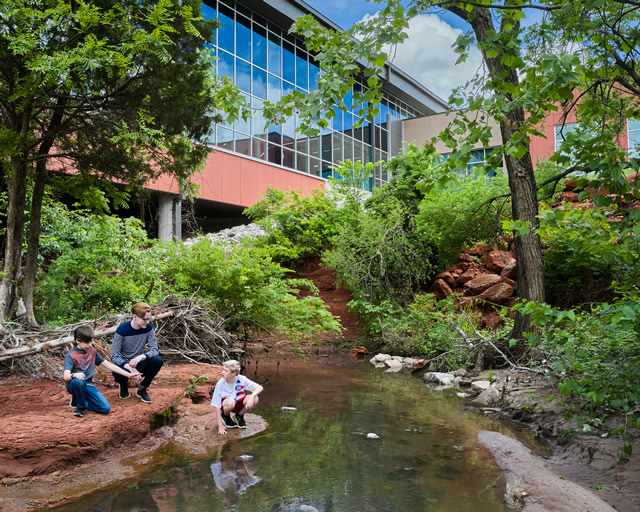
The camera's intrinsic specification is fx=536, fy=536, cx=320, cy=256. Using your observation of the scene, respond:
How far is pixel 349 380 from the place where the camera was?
11.0 metres

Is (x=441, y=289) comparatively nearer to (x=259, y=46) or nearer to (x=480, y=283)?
(x=480, y=283)

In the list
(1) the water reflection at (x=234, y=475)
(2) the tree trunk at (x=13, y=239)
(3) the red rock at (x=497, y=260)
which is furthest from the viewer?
(3) the red rock at (x=497, y=260)

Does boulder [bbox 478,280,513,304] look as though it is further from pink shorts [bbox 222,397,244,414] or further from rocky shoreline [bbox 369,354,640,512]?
pink shorts [bbox 222,397,244,414]

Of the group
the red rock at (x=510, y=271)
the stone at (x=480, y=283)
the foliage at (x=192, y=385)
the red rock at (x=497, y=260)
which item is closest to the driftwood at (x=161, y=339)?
the foliage at (x=192, y=385)

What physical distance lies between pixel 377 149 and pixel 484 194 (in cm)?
2194

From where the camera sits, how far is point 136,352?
21.7 ft

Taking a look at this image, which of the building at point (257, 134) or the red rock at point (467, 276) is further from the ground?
the building at point (257, 134)

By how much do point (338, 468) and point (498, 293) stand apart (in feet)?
32.8

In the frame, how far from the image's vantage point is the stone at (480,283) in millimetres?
14938

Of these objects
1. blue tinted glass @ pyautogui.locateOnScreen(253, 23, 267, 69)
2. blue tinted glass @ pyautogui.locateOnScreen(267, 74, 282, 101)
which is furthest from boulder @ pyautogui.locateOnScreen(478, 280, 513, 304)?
blue tinted glass @ pyautogui.locateOnScreen(253, 23, 267, 69)

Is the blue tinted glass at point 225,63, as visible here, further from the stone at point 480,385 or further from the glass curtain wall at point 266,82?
the stone at point 480,385

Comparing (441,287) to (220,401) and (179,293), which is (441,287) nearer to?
(179,293)

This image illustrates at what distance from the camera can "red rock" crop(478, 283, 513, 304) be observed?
14.2m

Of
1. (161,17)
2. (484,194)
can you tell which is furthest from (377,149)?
(161,17)
